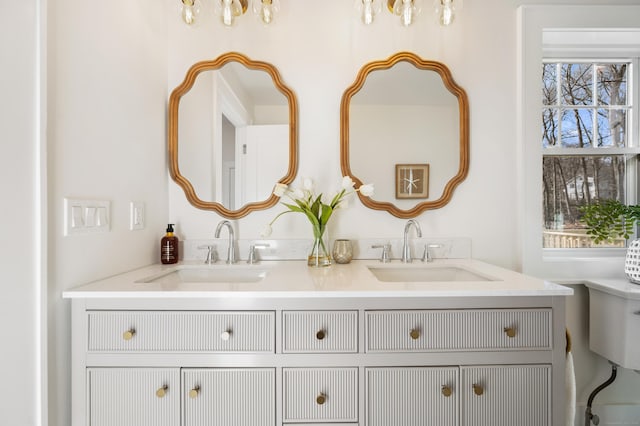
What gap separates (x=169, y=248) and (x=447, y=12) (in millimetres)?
1719

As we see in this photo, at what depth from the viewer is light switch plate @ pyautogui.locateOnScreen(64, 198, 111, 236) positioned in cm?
110

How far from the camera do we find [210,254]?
5.47ft

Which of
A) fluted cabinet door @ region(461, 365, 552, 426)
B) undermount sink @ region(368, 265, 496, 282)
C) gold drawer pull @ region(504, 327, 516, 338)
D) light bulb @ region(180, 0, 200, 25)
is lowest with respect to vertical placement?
fluted cabinet door @ region(461, 365, 552, 426)

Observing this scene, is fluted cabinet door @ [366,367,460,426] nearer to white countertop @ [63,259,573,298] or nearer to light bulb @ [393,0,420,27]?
white countertop @ [63,259,573,298]

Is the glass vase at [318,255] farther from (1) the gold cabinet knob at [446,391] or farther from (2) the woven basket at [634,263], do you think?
(2) the woven basket at [634,263]

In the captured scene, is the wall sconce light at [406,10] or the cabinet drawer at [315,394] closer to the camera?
the cabinet drawer at [315,394]

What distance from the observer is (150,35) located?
1.61 m

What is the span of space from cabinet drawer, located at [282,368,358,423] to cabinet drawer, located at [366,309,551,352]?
0.50ft

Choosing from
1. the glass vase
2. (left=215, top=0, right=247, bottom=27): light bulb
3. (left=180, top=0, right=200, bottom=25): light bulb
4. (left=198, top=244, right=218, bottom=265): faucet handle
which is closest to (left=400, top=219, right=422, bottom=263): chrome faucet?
the glass vase

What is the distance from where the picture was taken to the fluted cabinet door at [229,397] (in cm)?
109

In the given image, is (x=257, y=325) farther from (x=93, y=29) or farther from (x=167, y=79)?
(x=167, y=79)


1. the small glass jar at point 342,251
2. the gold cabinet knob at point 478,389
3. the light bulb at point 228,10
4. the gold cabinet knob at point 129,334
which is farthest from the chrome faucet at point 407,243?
the light bulb at point 228,10
